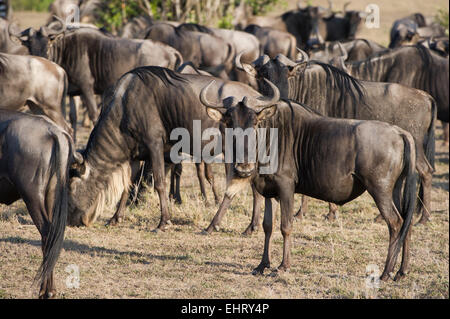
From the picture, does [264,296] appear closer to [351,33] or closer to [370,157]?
[370,157]

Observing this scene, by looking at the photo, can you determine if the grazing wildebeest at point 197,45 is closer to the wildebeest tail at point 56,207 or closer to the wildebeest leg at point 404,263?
the wildebeest leg at point 404,263

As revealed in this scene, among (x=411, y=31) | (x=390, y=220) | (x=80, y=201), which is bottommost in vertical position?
(x=411, y=31)

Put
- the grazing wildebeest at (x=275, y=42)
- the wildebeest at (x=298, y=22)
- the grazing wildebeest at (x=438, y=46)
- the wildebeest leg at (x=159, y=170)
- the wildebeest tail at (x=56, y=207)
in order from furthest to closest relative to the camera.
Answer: the wildebeest at (x=298, y=22) < the grazing wildebeest at (x=275, y=42) < the grazing wildebeest at (x=438, y=46) < the wildebeest leg at (x=159, y=170) < the wildebeest tail at (x=56, y=207)

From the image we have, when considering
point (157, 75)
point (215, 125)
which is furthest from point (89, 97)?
point (215, 125)

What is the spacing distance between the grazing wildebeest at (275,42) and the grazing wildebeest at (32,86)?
23.2 feet

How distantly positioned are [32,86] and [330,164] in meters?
4.28

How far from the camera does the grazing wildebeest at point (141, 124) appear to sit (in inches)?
283

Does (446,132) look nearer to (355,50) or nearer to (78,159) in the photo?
(355,50)

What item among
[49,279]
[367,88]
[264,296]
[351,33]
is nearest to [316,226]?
[367,88]

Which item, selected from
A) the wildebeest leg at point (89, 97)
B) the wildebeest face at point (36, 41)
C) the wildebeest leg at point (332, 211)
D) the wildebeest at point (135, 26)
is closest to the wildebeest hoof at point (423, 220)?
the wildebeest leg at point (332, 211)

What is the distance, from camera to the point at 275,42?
50.5 feet

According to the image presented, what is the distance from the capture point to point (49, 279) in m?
5.00

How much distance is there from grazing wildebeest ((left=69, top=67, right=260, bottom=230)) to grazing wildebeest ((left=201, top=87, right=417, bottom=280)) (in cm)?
148

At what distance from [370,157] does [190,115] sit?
7.66 ft
